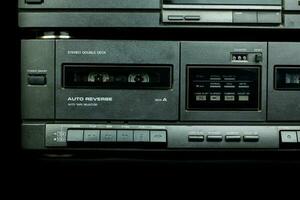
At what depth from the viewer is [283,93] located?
2.05 feet

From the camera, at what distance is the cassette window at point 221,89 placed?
0.62 metres

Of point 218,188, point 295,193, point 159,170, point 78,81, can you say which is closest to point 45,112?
point 78,81

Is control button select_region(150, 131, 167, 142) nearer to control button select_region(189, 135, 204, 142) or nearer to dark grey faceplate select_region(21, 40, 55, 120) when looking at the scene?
control button select_region(189, 135, 204, 142)

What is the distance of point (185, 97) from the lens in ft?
2.04

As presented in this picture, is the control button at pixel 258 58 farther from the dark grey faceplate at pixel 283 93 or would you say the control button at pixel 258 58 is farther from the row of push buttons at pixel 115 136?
the row of push buttons at pixel 115 136

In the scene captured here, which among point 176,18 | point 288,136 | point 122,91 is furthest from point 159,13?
point 288,136

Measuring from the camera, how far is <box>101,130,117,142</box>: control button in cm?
61

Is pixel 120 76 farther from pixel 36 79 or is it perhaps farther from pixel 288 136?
pixel 288 136

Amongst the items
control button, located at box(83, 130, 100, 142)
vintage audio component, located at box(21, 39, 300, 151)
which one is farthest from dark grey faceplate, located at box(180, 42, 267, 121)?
control button, located at box(83, 130, 100, 142)

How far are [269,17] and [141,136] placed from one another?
0.26 metres

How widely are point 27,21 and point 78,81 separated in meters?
0.12

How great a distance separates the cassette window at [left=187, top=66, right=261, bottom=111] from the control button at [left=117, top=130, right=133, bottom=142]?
3.7 inches

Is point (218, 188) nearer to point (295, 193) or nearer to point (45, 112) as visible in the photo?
point (295, 193)

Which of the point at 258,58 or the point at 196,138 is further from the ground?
the point at 258,58
